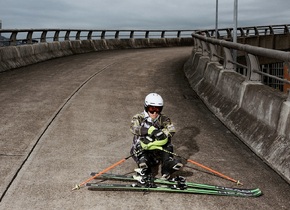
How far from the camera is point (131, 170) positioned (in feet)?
21.0

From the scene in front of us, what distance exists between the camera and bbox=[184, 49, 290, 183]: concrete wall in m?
6.50

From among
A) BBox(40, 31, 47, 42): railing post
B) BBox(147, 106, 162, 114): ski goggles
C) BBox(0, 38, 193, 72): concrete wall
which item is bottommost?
BBox(0, 38, 193, 72): concrete wall

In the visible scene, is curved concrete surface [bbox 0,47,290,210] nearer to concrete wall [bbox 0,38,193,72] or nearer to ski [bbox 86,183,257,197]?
ski [bbox 86,183,257,197]

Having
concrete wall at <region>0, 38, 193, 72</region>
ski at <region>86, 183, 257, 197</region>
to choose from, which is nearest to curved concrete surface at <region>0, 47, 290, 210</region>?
ski at <region>86, 183, 257, 197</region>

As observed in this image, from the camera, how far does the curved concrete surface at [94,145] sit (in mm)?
5301

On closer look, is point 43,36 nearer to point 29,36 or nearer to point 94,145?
point 29,36

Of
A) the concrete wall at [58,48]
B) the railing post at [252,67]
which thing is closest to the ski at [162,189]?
the railing post at [252,67]

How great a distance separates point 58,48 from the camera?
24.8m

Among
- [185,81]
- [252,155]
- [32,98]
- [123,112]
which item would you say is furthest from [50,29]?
[252,155]

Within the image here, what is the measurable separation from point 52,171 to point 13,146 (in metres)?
1.55

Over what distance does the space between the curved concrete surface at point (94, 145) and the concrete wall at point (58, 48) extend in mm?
3345

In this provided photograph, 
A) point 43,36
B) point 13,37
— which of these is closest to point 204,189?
point 13,37

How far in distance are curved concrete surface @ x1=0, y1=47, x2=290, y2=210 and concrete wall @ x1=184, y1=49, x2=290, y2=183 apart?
0.20 metres

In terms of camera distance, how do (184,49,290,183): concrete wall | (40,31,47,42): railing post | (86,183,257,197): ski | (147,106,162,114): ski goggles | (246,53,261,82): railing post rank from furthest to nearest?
1. (40,31,47,42): railing post
2. (246,53,261,82): railing post
3. (184,49,290,183): concrete wall
4. (147,106,162,114): ski goggles
5. (86,183,257,197): ski
